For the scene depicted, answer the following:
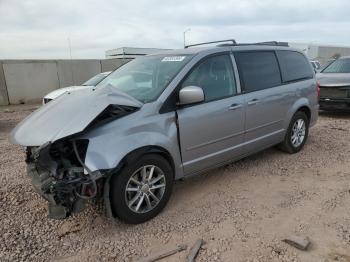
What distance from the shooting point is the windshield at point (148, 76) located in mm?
3803

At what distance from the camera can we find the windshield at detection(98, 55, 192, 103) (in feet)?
12.5

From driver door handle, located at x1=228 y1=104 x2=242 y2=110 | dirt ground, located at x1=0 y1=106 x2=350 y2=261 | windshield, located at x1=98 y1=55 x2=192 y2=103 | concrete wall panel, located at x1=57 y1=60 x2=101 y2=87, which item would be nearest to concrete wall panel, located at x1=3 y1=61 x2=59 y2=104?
concrete wall panel, located at x1=57 y1=60 x2=101 y2=87

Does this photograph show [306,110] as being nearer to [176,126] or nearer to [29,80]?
[176,126]

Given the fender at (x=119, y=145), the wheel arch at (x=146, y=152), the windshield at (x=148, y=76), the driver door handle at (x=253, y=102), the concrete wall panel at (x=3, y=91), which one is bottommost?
the concrete wall panel at (x=3, y=91)

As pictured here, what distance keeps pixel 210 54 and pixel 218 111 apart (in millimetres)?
725

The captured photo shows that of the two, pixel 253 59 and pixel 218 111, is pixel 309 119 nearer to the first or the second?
pixel 253 59

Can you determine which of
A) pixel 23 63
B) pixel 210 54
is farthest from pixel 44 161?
pixel 23 63

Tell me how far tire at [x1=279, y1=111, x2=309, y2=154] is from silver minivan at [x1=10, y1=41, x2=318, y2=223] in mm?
473

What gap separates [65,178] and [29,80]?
547 inches

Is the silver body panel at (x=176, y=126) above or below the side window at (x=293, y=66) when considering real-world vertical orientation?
below

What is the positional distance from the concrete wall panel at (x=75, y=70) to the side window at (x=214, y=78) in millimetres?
13813

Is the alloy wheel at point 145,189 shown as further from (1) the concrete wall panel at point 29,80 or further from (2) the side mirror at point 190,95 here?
(1) the concrete wall panel at point 29,80

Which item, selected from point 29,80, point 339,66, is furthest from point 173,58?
point 29,80

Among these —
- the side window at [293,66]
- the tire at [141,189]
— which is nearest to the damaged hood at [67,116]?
the tire at [141,189]
